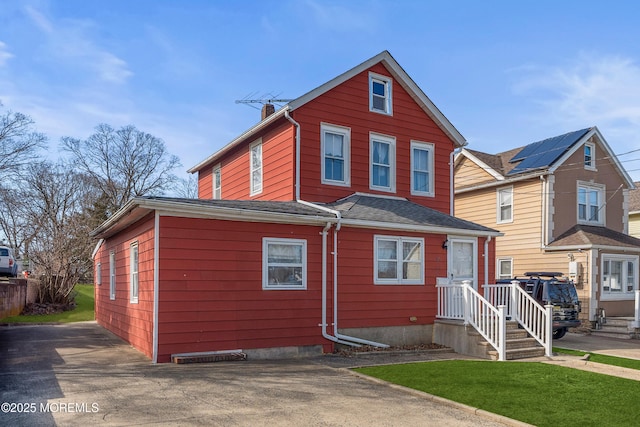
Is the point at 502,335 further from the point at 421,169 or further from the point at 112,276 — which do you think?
the point at 112,276

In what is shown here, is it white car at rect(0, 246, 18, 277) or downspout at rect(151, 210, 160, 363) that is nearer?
downspout at rect(151, 210, 160, 363)

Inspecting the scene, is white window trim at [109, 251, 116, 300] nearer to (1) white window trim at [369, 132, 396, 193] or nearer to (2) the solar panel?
(1) white window trim at [369, 132, 396, 193]

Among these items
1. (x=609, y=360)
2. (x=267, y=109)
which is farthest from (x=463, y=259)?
(x=267, y=109)

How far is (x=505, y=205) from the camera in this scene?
920 inches

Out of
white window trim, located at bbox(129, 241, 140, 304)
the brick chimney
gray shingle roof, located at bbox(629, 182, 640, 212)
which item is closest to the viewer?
white window trim, located at bbox(129, 241, 140, 304)

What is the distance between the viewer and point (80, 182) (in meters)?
38.4

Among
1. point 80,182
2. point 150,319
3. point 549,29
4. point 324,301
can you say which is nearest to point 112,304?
point 150,319

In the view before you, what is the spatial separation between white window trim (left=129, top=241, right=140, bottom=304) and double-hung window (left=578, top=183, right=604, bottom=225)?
18.3m

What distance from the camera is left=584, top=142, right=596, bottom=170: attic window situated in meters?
22.7

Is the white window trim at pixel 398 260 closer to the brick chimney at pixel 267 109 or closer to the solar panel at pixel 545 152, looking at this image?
the brick chimney at pixel 267 109

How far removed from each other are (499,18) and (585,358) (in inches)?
356

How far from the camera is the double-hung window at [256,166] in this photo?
16688mm

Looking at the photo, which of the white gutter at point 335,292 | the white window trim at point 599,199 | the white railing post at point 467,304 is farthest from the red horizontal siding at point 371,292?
the white window trim at point 599,199

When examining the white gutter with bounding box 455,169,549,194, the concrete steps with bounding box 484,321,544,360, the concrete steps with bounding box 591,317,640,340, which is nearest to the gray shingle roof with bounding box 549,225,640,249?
the white gutter with bounding box 455,169,549,194
